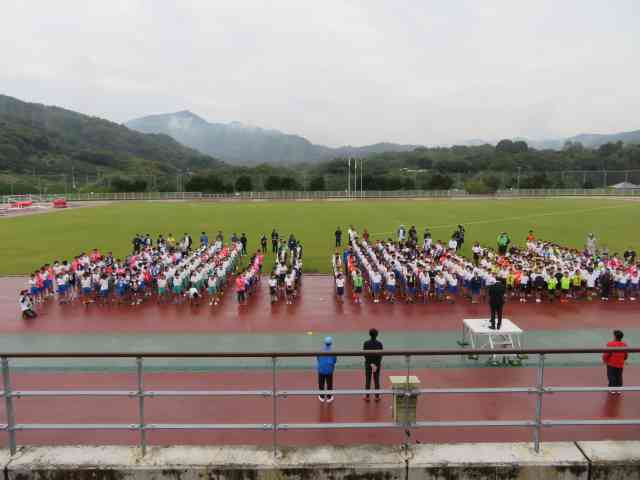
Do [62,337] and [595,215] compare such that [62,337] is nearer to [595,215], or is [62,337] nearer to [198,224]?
[198,224]

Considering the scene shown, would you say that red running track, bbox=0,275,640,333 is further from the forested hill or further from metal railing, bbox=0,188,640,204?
the forested hill

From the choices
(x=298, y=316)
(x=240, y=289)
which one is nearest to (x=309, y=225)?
(x=240, y=289)

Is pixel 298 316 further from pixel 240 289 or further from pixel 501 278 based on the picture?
pixel 501 278

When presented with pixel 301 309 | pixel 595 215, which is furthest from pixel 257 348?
pixel 595 215

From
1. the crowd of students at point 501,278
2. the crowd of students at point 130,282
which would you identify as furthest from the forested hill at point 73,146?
the crowd of students at point 501,278

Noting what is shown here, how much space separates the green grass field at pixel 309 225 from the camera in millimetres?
27247

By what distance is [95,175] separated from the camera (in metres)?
113

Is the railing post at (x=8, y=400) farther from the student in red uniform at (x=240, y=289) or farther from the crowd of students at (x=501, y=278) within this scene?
the crowd of students at (x=501, y=278)

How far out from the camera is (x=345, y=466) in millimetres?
3730

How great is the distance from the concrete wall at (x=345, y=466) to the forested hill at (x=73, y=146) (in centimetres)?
11683

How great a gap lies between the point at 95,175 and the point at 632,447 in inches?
4896

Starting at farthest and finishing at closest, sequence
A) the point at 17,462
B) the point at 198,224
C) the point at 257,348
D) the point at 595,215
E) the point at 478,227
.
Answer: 1. the point at 595,215
2. the point at 198,224
3. the point at 478,227
4. the point at 257,348
5. the point at 17,462

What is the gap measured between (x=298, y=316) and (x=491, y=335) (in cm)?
572

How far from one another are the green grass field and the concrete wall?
16.8 meters
